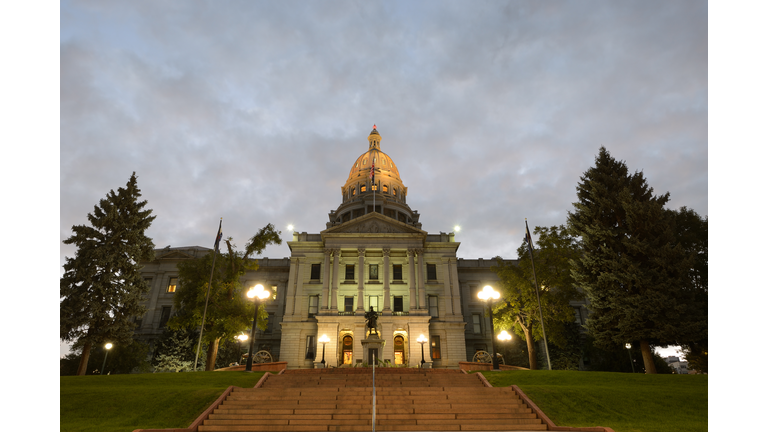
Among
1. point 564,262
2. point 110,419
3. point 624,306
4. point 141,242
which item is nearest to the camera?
point 110,419

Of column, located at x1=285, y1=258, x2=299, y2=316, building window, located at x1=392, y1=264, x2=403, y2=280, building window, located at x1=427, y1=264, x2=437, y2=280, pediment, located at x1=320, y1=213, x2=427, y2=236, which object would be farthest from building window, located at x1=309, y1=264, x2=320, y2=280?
building window, located at x1=427, y1=264, x2=437, y2=280

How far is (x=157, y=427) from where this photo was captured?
566 inches

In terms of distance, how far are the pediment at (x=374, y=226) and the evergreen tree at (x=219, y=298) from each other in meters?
12.9

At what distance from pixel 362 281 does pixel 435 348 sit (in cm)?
1083

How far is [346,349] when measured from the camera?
4431cm

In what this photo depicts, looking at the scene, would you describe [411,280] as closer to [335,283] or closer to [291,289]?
[335,283]

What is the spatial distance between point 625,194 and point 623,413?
51.5 ft

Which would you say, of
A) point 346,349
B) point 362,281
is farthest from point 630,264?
point 346,349

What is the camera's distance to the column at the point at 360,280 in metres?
44.5

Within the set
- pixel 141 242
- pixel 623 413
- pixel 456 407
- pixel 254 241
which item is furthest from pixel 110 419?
pixel 254 241

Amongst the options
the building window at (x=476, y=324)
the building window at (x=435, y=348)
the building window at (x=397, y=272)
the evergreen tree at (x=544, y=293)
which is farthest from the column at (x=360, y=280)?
the building window at (x=476, y=324)

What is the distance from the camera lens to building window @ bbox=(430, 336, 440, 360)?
4422cm

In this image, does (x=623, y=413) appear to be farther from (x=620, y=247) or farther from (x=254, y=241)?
(x=254, y=241)

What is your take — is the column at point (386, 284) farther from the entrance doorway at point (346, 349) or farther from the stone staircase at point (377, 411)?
the stone staircase at point (377, 411)
